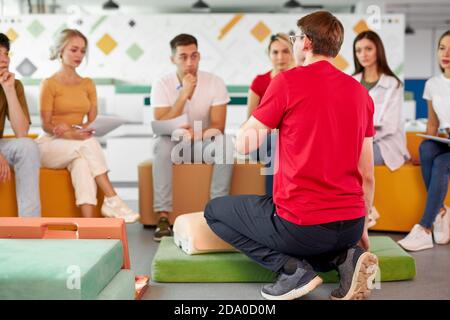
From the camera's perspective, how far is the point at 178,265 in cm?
245

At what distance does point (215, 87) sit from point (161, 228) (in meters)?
0.91

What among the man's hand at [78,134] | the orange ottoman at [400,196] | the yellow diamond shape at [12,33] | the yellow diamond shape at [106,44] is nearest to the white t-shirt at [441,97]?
the orange ottoman at [400,196]

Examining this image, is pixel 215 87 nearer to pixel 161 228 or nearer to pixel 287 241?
pixel 161 228

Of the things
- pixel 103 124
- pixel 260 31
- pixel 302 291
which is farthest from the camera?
pixel 260 31

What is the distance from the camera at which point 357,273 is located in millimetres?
2166

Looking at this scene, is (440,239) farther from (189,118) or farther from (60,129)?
(60,129)

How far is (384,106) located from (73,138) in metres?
1.78

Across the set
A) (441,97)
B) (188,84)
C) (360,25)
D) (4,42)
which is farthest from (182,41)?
(360,25)

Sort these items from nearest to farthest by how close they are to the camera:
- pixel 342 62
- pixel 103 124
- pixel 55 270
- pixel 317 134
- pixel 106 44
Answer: pixel 55 270 → pixel 317 134 → pixel 103 124 → pixel 342 62 → pixel 106 44

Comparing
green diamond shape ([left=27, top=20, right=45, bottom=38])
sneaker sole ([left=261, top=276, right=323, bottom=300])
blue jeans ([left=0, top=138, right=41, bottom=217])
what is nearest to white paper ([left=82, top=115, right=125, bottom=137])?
blue jeans ([left=0, top=138, right=41, bottom=217])

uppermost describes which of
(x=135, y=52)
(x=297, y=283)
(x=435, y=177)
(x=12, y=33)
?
(x=12, y=33)

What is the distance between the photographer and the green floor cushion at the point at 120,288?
1973mm

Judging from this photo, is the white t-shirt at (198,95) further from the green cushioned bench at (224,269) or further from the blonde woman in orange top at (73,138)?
the green cushioned bench at (224,269)
